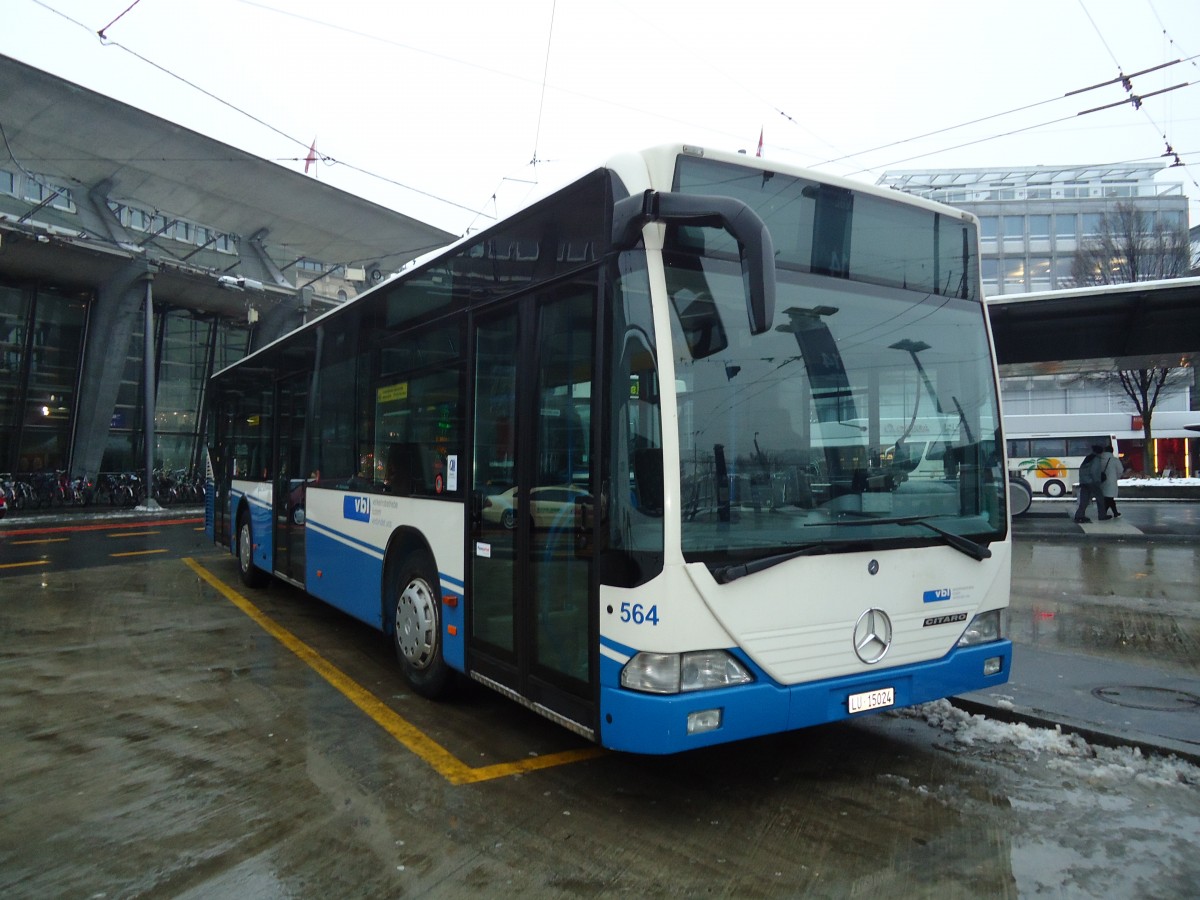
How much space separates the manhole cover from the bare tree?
28.2 meters

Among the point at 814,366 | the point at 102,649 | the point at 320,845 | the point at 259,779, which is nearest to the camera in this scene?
the point at 320,845

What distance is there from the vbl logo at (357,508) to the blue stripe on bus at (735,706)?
3573 millimetres

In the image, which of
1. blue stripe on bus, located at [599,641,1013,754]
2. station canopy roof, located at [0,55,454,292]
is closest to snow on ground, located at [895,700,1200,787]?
blue stripe on bus, located at [599,641,1013,754]

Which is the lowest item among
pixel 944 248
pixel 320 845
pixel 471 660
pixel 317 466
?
pixel 320 845

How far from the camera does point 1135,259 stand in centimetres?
3142

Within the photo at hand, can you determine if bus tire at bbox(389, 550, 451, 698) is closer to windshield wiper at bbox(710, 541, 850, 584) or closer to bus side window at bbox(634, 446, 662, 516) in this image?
bus side window at bbox(634, 446, 662, 516)

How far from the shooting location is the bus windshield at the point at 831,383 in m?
4.08

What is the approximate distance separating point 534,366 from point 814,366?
1535mm

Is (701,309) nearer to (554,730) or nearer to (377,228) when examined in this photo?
(554,730)

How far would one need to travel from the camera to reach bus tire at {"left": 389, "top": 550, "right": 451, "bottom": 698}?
19.4 ft

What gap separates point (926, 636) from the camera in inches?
182

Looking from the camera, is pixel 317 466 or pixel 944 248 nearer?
pixel 944 248

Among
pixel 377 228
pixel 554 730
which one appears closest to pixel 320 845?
pixel 554 730

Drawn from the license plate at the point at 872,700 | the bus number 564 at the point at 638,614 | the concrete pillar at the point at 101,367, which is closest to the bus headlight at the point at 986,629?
the license plate at the point at 872,700
